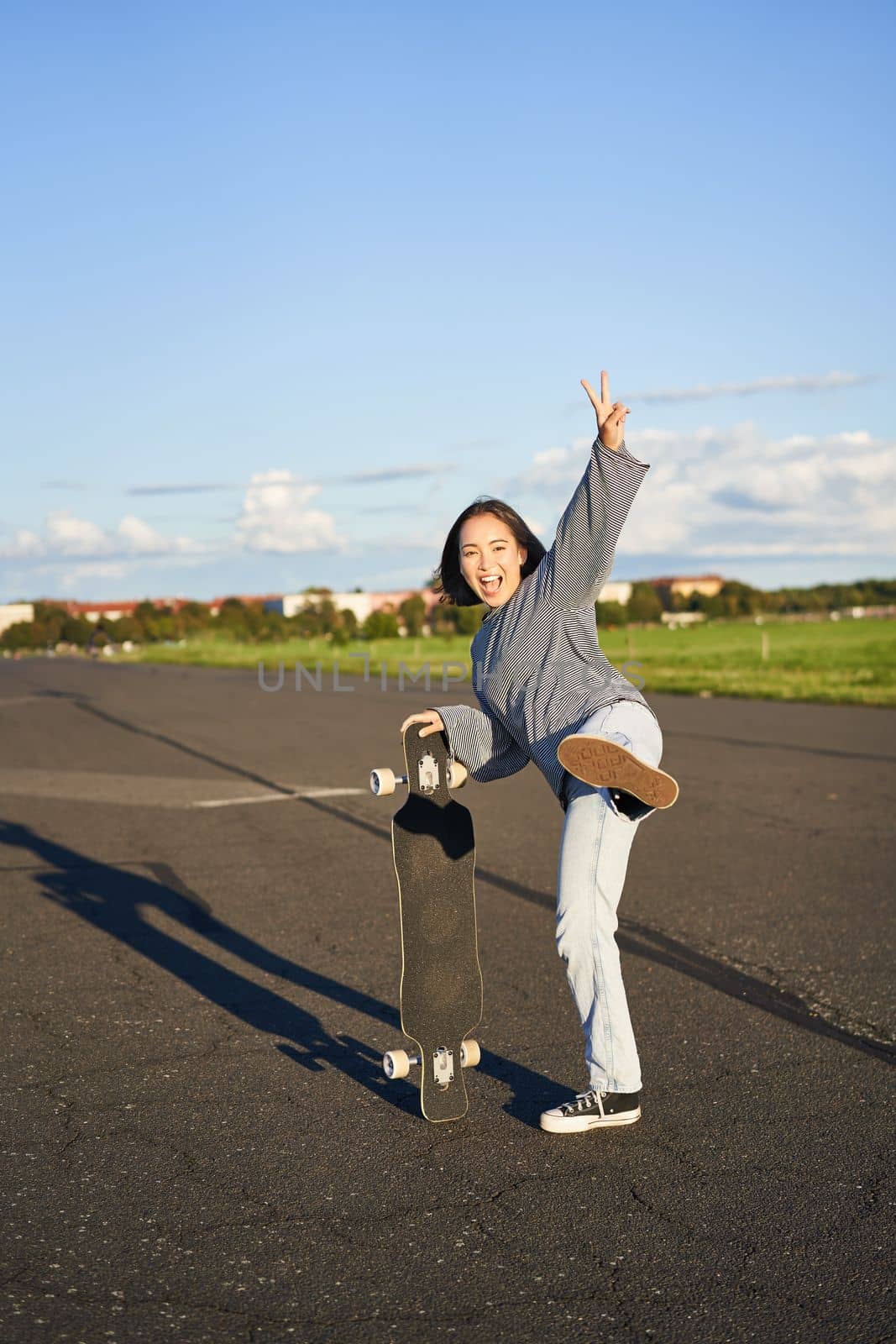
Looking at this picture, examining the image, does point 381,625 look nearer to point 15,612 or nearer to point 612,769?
point 612,769

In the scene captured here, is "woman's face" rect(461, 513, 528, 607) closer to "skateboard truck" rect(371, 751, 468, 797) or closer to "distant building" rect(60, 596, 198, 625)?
"skateboard truck" rect(371, 751, 468, 797)

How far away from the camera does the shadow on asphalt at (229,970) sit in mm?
4621

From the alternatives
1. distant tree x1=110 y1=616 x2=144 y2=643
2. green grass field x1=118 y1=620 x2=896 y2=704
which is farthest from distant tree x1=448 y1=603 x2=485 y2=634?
distant tree x1=110 y1=616 x2=144 y2=643

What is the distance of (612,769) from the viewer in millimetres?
3684

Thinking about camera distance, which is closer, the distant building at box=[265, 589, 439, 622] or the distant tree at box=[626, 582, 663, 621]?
the distant building at box=[265, 589, 439, 622]

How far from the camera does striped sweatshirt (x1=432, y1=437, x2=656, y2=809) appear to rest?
12.5ft

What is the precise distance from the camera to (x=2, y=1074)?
15.4ft

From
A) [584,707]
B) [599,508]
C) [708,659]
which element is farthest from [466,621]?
[599,508]

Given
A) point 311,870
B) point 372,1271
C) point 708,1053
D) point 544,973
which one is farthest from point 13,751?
point 372,1271

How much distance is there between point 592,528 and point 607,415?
0.32 metres

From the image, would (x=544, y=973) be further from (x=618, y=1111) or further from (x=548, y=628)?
(x=548, y=628)

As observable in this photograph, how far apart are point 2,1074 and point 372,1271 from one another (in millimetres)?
2068

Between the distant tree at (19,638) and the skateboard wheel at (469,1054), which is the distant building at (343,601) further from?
the skateboard wheel at (469,1054)

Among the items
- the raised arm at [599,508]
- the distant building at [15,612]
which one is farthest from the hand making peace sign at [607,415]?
the distant building at [15,612]
